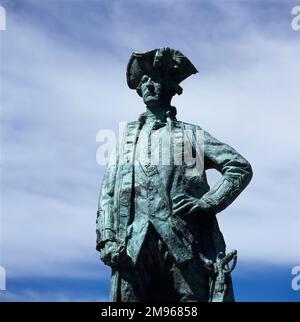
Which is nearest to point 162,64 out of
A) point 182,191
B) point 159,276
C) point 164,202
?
point 182,191

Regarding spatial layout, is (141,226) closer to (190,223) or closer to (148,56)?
(190,223)

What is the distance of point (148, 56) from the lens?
20.8m

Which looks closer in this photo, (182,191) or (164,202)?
(164,202)

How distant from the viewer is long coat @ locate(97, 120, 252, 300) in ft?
64.7

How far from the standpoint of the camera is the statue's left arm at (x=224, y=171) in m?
20.0

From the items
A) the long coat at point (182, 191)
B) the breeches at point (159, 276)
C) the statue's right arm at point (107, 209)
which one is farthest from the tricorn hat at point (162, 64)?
the breeches at point (159, 276)

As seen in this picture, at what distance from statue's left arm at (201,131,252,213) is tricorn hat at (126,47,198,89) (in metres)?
1.02

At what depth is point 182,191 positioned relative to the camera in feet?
65.6

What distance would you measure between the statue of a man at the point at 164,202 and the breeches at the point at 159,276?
1cm

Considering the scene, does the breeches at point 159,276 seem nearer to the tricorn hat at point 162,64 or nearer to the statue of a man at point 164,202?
the statue of a man at point 164,202

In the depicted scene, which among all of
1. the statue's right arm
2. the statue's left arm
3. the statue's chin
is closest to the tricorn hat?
the statue's chin

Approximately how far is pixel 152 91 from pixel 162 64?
43cm

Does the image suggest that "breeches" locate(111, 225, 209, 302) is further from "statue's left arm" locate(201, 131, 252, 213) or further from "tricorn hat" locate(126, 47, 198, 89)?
"tricorn hat" locate(126, 47, 198, 89)

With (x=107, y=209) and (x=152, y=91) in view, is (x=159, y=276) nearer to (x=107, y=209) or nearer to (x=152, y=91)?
(x=107, y=209)
